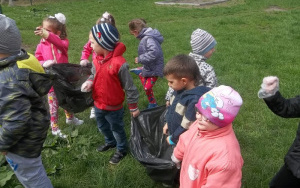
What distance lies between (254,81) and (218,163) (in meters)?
3.53

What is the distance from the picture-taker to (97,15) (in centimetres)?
1206

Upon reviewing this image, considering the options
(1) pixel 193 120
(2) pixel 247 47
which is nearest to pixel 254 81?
(2) pixel 247 47

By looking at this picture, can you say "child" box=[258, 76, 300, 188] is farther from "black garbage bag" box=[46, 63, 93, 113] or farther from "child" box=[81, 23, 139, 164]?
"black garbage bag" box=[46, 63, 93, 113]

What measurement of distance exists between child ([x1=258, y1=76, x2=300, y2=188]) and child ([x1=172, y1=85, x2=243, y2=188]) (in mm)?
210

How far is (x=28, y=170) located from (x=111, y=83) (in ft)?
3.33

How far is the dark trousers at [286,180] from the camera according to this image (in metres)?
2.20

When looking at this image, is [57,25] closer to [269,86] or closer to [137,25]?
[137,25]

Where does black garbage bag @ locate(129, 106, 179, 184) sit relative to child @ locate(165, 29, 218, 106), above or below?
below

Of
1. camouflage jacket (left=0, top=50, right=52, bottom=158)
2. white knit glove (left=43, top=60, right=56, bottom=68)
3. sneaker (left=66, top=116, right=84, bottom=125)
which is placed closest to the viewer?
camouflage jacket (left=0, top=50, right=52, bottom=158)

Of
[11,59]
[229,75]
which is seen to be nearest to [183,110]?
[11,59]

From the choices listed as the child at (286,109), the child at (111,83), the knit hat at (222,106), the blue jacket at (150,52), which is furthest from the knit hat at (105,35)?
the child at (286,109)

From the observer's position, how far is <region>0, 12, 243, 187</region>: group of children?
5.73ft

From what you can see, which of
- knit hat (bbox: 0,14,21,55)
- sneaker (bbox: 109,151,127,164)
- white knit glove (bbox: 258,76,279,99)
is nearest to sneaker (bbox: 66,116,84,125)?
sneaker (bbox: 109,151,127,164)

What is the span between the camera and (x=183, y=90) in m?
2.41
